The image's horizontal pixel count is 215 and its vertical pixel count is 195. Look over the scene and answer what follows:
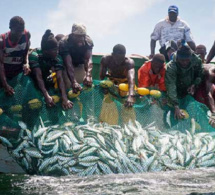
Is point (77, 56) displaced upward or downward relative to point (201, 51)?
downward

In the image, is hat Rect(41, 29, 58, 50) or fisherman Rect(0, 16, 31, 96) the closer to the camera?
→ fisherman Rect(0, 16, 31, 96)

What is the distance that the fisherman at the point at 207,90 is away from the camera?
25.9ft

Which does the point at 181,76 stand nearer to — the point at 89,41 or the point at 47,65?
the point at 89,41

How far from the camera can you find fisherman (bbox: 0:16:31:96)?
21.6ft

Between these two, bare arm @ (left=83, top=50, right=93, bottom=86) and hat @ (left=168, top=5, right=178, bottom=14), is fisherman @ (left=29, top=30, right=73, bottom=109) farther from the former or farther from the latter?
hat @ (left=168, top=5, right=178, bottom=14)

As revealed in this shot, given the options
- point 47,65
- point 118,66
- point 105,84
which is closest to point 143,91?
point 105,84

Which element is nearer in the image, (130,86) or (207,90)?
(130,86)

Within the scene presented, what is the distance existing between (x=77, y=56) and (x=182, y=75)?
2.06 meters

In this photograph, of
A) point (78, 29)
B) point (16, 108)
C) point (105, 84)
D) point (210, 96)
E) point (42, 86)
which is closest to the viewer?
point (16, 108)

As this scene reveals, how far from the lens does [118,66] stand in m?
8.10

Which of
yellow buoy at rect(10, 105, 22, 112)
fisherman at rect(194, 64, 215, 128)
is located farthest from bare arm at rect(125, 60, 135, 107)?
yellow buoy at rect(10, 105, 22, 112)

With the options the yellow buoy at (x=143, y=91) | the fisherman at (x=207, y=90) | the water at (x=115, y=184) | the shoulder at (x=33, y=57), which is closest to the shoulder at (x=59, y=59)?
the shoulder at (x=33, y=57)

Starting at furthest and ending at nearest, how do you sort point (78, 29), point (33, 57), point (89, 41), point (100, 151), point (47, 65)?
point (89, 41), point (78, 29), point (47, 65), point (33, 57), point (100, 151)

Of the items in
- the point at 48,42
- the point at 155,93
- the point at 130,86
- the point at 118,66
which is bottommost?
the point at 155,93
